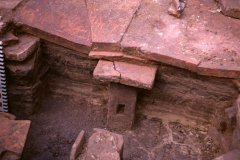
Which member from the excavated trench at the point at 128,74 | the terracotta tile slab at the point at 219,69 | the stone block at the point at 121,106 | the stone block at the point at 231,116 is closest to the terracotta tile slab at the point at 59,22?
the excavated trench at the point at 128,74

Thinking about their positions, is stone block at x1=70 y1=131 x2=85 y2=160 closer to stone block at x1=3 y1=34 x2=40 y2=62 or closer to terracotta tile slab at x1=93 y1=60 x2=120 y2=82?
terracotta tile slab at x1=93 y1=60 x2=120 y2=82

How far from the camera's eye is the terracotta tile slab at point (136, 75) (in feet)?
9.03

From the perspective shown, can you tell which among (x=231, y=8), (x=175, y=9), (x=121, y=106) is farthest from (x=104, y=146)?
(x=231, y=8)

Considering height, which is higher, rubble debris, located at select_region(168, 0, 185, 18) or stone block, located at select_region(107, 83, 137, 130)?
rubble debris, located at select_region(168, 0, 185, 18)

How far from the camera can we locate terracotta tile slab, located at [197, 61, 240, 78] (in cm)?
279

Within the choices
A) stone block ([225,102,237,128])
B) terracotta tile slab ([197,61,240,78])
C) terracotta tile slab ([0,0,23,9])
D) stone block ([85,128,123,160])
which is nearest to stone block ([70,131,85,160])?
stone block ([85,128,123,160])

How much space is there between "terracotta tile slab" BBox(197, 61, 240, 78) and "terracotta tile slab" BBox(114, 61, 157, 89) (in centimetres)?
59

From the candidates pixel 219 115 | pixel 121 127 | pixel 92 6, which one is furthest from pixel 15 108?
pixel 219 115

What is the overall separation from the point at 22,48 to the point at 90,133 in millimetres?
1497

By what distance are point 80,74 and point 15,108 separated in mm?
1074

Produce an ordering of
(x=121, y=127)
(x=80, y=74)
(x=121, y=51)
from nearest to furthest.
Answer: (x=121, y=51) → (x=121, y=127) → (x=80, y=74)

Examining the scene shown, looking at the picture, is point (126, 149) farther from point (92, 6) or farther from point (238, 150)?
point (92, 6)

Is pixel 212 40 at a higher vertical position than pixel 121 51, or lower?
higher

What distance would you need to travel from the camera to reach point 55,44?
3.38 metres
